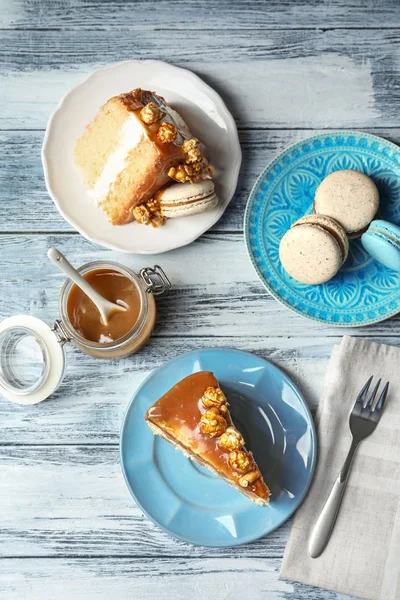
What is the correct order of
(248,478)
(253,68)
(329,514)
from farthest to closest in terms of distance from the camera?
(253,68)
(329,514)
(248,478)

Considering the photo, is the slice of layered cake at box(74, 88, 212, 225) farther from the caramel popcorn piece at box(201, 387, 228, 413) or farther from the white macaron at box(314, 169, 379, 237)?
the caramel popcorn piece at box(201, 387, 228, 413)

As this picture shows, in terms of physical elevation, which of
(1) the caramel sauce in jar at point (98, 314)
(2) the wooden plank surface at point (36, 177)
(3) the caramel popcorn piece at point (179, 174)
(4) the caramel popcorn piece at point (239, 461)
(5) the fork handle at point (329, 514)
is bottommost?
(5) the fork handle at point (329, 514)

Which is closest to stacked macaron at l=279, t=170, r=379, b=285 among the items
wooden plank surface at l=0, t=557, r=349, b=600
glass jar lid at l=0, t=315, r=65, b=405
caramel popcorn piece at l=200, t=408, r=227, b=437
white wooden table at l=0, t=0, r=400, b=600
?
white wooden table at l=0, t=0, r=400, b=600

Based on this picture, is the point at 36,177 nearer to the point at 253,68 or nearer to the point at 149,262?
the point at 149,262

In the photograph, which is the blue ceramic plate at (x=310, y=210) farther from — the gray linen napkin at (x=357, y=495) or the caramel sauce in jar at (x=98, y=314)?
the caramel sauce in jar at (x=98, y=314)

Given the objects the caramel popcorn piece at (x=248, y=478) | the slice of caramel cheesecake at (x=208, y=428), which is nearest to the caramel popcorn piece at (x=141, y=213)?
the slice of caramel cheesecake at (x=208, y=428)

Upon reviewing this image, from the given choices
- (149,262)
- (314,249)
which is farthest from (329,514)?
(149,262)
